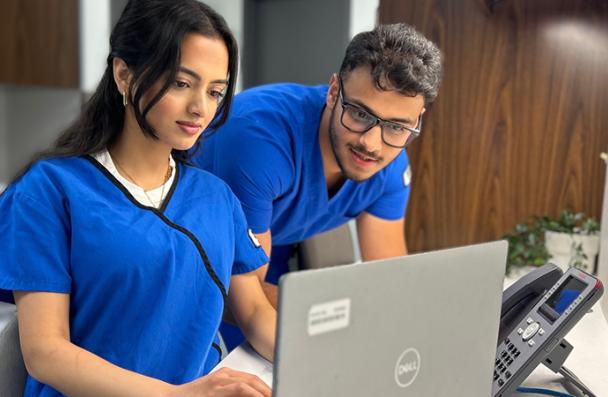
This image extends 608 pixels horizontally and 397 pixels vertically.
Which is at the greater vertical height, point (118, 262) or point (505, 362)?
point (118, 262)

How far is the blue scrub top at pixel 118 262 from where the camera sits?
0.93m

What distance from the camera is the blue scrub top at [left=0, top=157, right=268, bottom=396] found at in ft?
3.04

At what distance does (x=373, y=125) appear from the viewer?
1344 millimetres

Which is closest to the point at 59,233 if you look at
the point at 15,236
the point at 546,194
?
the point at 15,236

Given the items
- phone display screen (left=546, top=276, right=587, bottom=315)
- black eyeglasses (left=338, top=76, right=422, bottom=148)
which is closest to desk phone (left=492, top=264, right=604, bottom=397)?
phone display screen (left=546, top=276, right=587, bottom=315)

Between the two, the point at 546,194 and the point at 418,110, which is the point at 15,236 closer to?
the point at 418,110

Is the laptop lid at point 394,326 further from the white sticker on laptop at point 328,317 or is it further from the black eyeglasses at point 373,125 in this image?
the black eyeglasses at point 373,125

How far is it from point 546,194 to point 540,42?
54 centimetres

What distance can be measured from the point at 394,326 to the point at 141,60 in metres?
0.59

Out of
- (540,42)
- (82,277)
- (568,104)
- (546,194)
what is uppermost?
(540,42)

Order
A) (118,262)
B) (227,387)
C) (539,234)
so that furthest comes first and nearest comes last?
(539,234) < (118,262) < (227,387)

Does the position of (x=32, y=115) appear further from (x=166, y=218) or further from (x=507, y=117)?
(x=166, y=218)

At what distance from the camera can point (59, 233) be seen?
941 millimetres

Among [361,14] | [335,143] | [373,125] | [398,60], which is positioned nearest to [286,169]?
[335,143]
